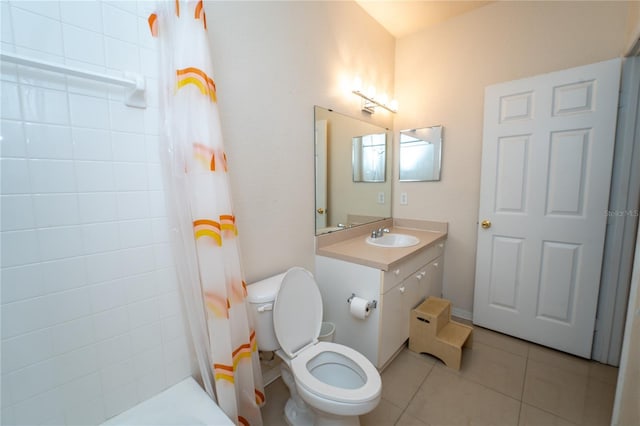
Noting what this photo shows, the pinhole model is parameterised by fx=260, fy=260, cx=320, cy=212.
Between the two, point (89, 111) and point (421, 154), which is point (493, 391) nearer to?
point (421, 154)

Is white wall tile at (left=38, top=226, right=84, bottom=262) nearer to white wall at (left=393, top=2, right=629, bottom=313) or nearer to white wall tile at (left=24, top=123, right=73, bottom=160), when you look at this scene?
white wall tile at (left=24, top=123, right=73, bottom=160)

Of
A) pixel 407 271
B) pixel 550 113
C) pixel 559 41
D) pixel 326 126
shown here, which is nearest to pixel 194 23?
pixel 326 126

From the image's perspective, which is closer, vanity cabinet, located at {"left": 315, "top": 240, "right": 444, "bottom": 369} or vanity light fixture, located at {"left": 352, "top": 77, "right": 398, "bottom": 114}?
vanity cabinet, located at {"left": 315, "top": 240, "right": 444, "bottom": 369}

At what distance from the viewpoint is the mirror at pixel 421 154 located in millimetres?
2430

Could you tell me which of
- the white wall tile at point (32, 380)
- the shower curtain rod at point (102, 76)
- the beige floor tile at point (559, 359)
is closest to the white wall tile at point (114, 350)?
the white wall tile at point (32, 380)

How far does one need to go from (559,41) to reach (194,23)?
95.4 inches

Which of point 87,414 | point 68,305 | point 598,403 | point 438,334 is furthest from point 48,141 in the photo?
point 598,403

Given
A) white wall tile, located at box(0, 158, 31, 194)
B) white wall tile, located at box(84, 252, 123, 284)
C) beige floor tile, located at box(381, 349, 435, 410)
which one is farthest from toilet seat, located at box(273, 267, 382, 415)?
white wall tile, located at box(0, 158, 31, 194)

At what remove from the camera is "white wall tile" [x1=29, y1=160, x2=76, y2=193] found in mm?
825

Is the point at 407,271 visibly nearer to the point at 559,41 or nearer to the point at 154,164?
the point at 154,164

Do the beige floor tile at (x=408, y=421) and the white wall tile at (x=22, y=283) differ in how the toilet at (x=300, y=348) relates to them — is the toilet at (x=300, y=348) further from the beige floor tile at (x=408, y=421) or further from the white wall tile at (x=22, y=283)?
the white wall tile at (x=22, y=283)

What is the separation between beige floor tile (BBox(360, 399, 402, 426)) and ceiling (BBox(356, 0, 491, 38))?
9.33ft

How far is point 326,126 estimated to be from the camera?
75.4 inches

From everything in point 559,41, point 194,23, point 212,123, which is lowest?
point 212,123
